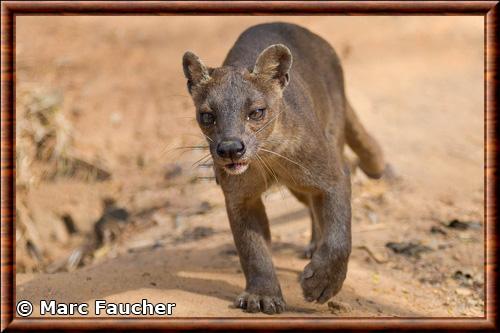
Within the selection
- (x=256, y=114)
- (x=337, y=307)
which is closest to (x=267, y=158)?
(x=256, y=114)

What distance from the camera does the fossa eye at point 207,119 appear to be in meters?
5.77

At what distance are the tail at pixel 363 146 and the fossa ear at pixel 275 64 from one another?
1729 millimetres

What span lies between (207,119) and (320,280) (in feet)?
4.61

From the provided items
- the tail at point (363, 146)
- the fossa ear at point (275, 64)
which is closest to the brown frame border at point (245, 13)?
the fossa ear at point (275, 64)

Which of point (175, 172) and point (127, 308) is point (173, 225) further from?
point (127, 308)

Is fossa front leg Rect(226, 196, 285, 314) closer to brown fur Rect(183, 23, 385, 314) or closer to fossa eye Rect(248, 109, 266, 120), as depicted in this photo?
brown fur Rect(183, 23, 385, 314)

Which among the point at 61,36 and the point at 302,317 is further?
the point at 61,36

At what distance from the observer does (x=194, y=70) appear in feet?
20.1

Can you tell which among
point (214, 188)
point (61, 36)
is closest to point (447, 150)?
point (214, 188)

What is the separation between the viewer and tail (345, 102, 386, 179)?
785cm

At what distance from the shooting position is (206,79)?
19.8 feet

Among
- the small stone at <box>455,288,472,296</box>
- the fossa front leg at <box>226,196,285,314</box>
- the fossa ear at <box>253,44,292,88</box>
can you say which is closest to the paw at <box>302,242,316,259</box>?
the fossa front leg at <box>226,196,285,314</box>

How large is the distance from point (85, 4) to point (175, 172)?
4611 mm

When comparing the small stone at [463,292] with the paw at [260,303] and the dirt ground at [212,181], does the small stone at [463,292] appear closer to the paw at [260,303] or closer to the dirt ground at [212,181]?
the dirt ground at [212,181]
